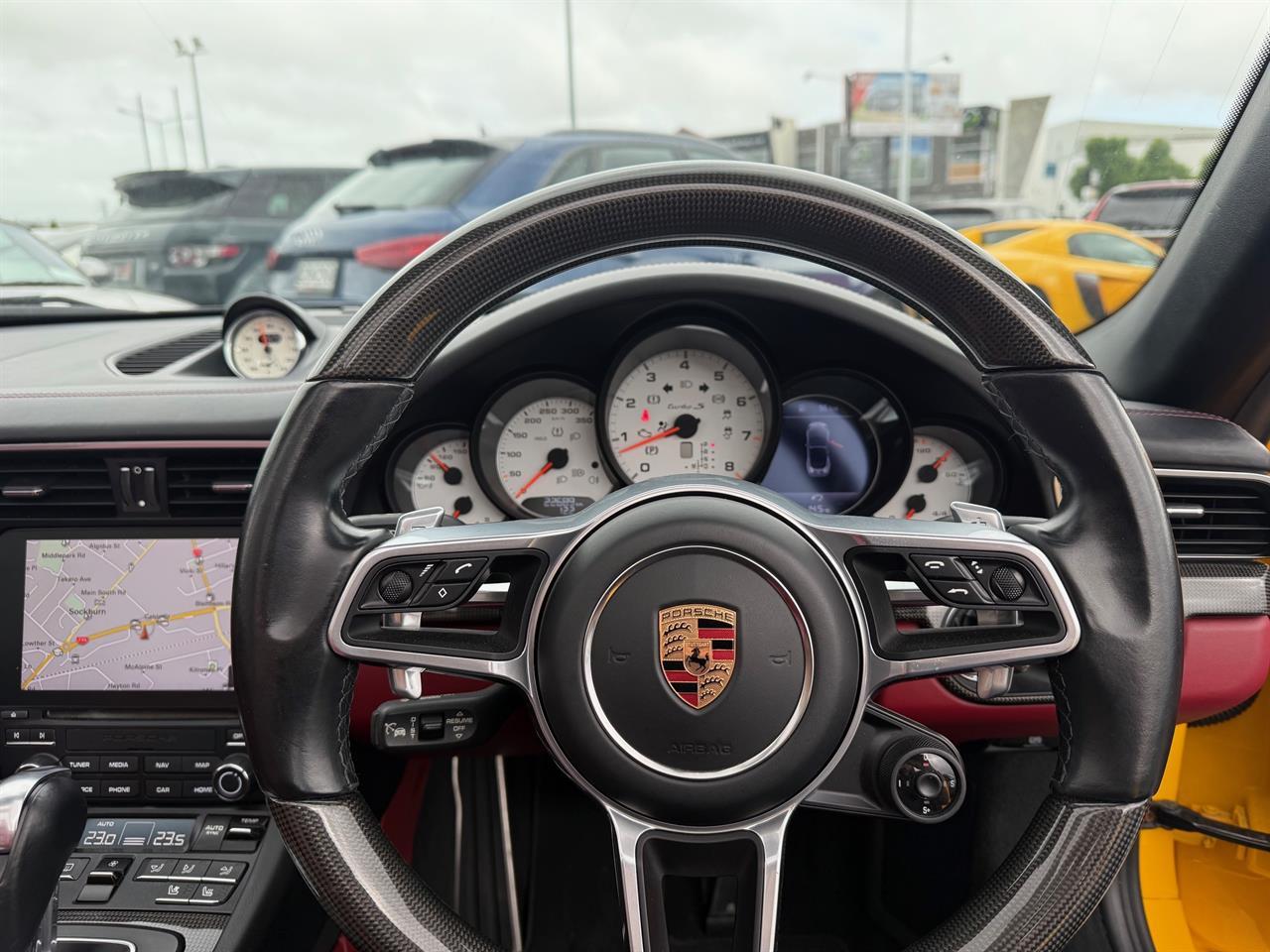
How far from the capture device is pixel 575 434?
2.00 metres

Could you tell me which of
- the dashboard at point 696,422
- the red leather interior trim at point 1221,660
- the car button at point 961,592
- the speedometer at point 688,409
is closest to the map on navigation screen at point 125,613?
the dashboard at point 696,422

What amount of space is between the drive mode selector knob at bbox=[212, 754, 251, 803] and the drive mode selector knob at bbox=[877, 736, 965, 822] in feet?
3.34

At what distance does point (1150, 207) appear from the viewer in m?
1.89

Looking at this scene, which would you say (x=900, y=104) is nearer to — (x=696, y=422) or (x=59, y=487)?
(x=696, y=422)

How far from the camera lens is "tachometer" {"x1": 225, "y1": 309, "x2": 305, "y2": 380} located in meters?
2.05

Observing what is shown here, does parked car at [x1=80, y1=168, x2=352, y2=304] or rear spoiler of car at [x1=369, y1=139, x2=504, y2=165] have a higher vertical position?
rear spoiler of car at [x1=369, y1=139, x2=504, y2=165]

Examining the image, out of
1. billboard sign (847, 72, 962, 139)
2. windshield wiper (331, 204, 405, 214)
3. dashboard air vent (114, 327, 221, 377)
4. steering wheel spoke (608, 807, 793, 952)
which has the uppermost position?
billboard sign (847, 72, 962, 139)

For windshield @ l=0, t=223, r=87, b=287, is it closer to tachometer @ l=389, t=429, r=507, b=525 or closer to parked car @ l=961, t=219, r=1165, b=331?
tachometer @ l=389, t=429, r=507, b=525

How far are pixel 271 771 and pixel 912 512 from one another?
57.8 inches

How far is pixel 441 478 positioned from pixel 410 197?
1173 mm

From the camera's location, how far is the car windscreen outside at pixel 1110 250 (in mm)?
1879

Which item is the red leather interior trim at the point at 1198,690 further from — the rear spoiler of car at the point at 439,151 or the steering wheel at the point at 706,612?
the rear spoiler of car at the point at 439,151

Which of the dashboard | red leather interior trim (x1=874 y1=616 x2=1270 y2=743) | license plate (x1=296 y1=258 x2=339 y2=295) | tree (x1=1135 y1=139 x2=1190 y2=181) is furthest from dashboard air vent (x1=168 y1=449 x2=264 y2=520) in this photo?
tree (x1=1135 y1=139 x2=1190 y2=181)

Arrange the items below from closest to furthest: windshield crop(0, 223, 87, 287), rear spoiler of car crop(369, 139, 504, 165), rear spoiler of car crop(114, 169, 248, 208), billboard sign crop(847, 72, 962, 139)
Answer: windshield crop(0, 223, 87, 287) → rear spoiler of car crop(114, 169, 248, 208) → rear spoiler of car crop(369, 139, 504, 165) → billboard sign crop(847, 72, 962, 139)
